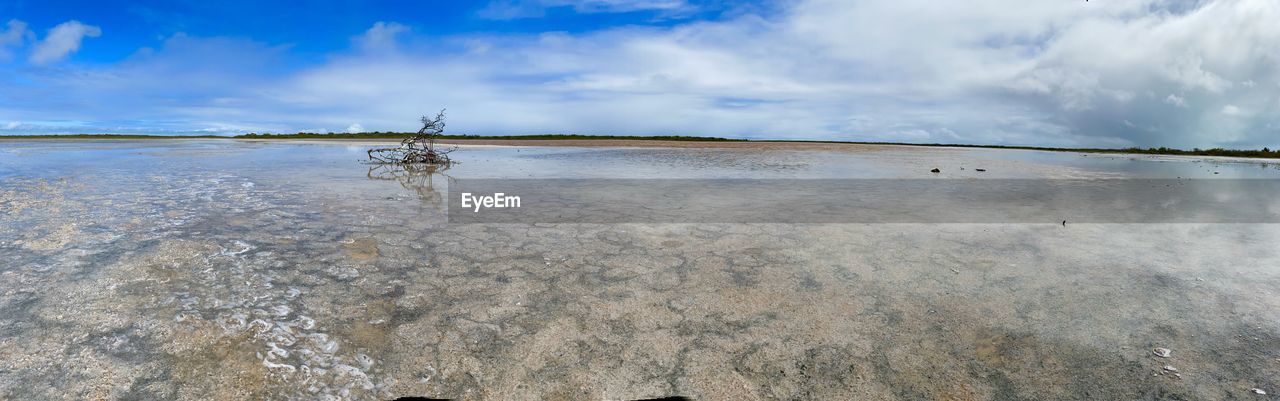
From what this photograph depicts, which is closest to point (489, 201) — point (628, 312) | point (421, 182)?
point (421, 182)

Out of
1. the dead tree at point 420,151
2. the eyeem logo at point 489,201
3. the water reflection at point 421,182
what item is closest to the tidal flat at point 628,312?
the eyeem logo at point 489,201

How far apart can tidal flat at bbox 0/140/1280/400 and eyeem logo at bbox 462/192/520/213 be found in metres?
2.16

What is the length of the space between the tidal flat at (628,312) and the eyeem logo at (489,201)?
216 cm

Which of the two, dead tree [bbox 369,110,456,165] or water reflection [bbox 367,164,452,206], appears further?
dead tree [bbox 369,110,456,165]

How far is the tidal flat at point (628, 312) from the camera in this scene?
3182mm

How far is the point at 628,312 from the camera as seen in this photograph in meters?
4.25

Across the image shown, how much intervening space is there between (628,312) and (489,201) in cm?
677

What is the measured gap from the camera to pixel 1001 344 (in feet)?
12.2

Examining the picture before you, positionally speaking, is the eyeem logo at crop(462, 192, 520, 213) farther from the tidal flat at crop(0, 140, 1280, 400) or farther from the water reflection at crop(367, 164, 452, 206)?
the tidal flat at crop(0, 140, 1280, 400)

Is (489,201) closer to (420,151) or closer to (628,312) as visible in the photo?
(628,312)

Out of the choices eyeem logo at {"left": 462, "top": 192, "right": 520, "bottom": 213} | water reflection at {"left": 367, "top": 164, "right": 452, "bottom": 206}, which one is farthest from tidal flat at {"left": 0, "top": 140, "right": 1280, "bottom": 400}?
water reflection at {"left": 367, "top": 164, "right": 452, "bottom": 206}

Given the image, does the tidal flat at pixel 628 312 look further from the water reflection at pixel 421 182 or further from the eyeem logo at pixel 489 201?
the water reflection at pixel 421 182

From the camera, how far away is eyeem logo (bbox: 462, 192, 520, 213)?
9.66 meters

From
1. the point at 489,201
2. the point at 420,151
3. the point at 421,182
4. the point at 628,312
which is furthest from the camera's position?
the point at 420,151
